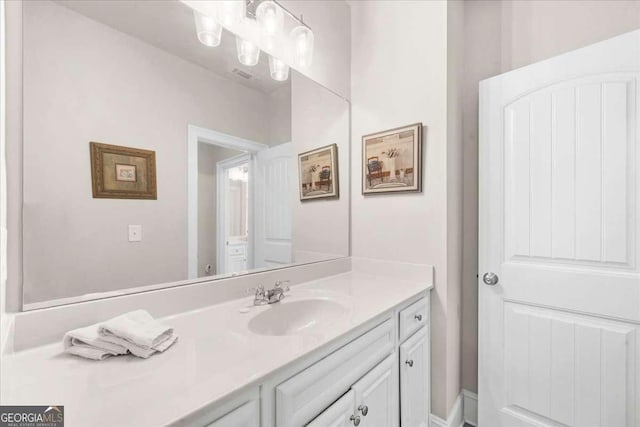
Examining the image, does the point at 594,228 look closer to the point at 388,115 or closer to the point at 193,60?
the point at 388,115

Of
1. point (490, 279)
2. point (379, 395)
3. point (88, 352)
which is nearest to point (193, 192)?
point (88, 352)

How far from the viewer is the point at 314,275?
1.60 meters

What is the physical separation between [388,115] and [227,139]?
95cm

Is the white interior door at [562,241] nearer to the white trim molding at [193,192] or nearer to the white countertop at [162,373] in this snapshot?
the white countertop at [162,373]

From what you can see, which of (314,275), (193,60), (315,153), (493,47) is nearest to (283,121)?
(315,153)

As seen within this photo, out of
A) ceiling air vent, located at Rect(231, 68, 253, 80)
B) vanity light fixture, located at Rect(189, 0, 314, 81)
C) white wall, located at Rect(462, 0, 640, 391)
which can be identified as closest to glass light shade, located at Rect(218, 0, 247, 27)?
vanity light fixture, located at Rect(189, 0, 314, 81)

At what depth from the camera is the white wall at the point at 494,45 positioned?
141 cm

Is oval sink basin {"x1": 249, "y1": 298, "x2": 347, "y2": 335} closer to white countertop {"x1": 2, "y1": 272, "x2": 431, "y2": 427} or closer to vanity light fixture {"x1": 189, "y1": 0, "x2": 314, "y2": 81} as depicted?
white countertop {"x1": 2, "y1": 272, "x2": 431, "y2": 427}

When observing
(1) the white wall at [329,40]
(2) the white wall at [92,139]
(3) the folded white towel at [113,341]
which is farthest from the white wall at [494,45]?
(3) the folded white towel at [113,341]

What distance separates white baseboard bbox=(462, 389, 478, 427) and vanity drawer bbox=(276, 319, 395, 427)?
1.01m

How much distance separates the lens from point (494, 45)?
166 centimetres

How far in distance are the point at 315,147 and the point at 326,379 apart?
4.25 ft

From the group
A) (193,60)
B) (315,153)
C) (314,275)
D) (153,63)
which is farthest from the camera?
(315,153)

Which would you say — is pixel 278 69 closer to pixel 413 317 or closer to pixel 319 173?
pixel 319 173
